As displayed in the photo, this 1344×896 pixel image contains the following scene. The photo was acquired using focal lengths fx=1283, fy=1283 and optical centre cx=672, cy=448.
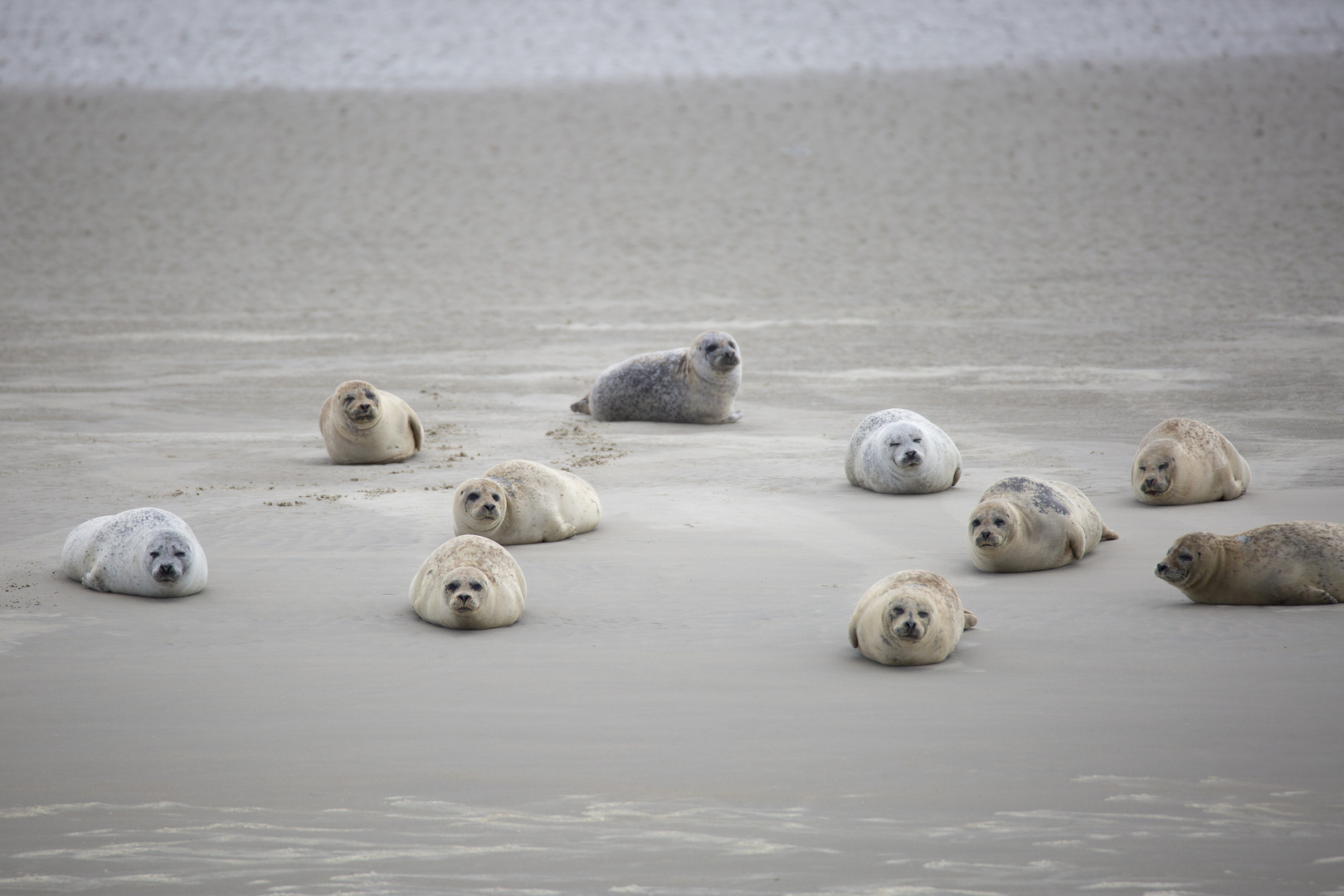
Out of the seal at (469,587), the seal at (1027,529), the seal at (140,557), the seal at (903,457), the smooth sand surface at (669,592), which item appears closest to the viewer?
the smooth sand surface at (669,592)

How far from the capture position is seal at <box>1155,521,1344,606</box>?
4.85 metres

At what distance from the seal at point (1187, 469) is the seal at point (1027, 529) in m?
1.04

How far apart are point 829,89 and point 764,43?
5.09 m

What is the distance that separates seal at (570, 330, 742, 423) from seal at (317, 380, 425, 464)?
2.03m

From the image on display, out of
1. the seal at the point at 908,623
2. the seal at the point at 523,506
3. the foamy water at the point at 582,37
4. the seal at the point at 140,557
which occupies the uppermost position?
the foamy water at the point at 582,37

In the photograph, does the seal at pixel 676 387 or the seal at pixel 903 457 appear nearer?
the seal at pixel 903 457

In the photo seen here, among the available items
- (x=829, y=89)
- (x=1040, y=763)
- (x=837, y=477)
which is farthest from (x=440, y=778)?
(x=829, y=89)

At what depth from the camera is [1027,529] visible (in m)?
5.54

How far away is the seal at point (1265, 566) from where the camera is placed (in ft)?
15.9

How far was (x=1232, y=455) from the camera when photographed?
675cm

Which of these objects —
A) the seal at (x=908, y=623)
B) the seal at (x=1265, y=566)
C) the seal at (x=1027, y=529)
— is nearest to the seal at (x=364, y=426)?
the seal at (x=1027, y=529)

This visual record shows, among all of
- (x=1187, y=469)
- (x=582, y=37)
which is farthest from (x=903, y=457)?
(x=582, y=37)

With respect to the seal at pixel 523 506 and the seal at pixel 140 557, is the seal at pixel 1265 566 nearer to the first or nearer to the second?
the seal at pixel 523 506

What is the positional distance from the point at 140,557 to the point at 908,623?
10.1ft
